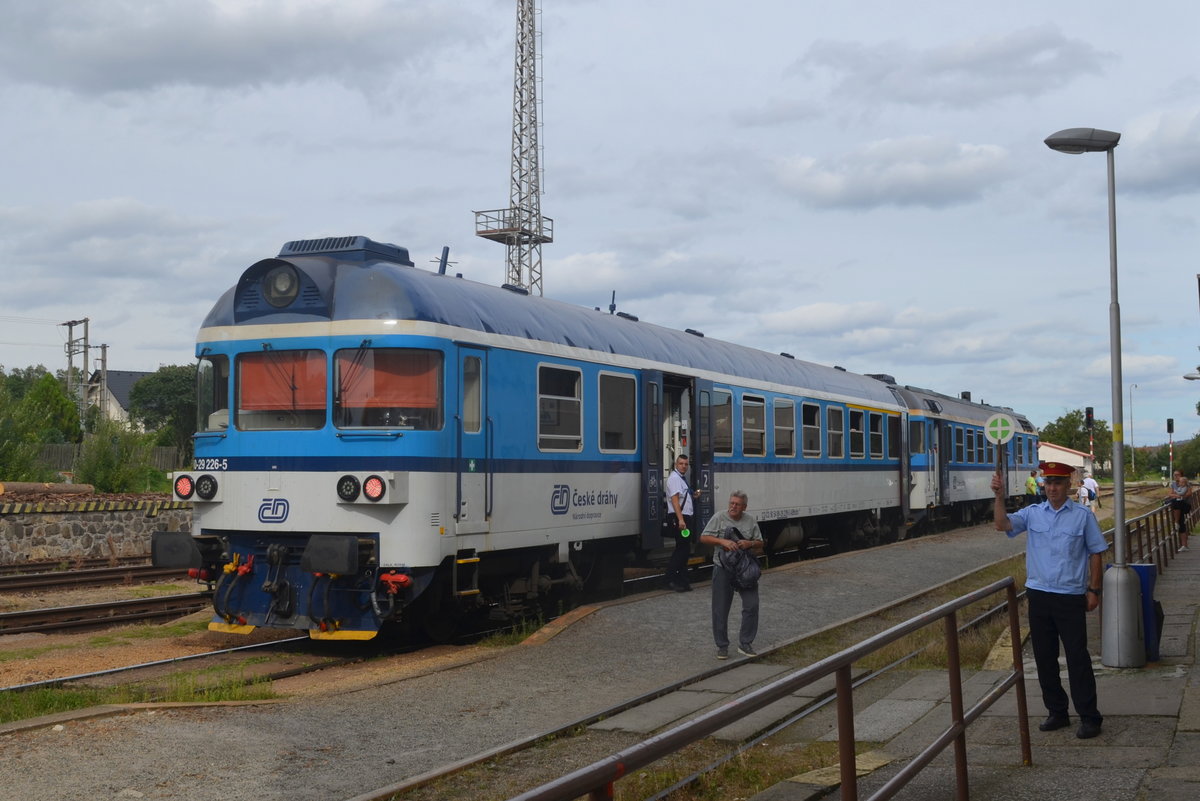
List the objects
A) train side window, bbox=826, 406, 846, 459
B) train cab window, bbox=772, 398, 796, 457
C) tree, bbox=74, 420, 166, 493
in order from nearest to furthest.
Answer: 1. train cab window, bbox=772, 398, 796, 457
2. train side window, bbox=826, 406, 846, 459
3. tree, bbox=74, 420, 166, 493

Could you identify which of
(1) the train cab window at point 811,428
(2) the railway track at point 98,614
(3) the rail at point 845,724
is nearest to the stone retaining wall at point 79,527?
(2) the railway track at point 98,614

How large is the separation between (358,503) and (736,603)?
17.9 feet

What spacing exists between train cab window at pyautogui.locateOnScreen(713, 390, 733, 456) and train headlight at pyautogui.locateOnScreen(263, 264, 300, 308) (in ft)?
23.1

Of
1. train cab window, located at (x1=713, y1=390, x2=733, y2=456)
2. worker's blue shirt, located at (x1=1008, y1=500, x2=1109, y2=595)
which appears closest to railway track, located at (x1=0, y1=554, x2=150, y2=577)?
train cab window, located at (x1=713, y1=390, x2=733, y2=456)

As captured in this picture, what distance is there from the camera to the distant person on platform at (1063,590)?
779cm

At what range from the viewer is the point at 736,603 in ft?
48.4

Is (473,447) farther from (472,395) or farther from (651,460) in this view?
(651,460)

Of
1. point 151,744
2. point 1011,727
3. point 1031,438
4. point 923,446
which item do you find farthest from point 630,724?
point 1031,438

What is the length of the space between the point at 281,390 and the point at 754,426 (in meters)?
8.73

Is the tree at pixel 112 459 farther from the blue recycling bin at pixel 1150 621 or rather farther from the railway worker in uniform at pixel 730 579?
the blue recycling bin at pixel 1150 621

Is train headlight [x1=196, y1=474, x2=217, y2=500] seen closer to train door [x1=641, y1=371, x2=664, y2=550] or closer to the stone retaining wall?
train door [x1=641, y1=371, x2=664, y2=550]

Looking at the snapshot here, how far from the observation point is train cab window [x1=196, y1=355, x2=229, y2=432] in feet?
39.5

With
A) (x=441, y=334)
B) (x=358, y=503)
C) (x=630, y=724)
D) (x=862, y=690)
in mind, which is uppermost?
(x=441, y=334)

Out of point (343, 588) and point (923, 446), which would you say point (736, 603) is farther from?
point (923, 446)
